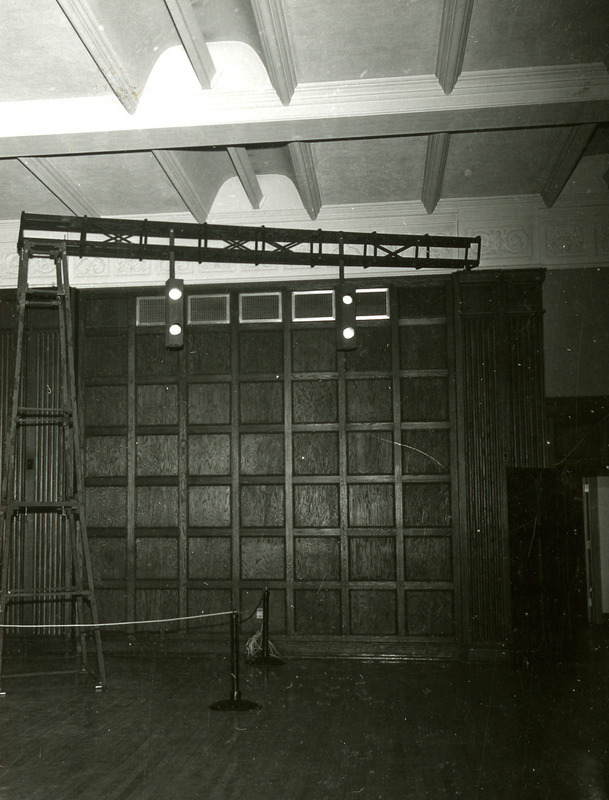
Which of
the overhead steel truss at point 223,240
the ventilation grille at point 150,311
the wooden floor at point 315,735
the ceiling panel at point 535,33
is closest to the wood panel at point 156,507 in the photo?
the wooden floor at point 315,735

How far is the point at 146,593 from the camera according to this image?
8336 mm

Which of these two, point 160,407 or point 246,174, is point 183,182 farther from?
point 160,407

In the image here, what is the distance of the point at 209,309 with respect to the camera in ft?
28.0

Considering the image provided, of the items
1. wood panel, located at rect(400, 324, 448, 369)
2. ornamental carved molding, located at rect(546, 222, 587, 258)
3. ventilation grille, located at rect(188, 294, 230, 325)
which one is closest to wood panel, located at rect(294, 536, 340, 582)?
wood panel, located at rect(400, 324, 448, 369)

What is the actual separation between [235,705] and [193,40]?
4962 mm

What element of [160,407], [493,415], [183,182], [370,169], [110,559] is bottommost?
[110,559]

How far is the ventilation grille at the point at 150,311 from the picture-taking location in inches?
337

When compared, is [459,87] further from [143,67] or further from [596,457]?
[596,457]

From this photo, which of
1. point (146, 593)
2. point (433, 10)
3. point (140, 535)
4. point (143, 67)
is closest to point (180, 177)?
point (143, 67)

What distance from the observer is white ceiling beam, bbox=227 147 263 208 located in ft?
22.3

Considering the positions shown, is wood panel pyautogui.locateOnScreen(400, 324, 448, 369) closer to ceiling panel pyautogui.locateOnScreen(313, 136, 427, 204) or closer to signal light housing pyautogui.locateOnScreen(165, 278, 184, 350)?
ceiling panel pyautogui.locateOnScreen(313, 136, 427, 204)

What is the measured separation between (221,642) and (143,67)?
570cm

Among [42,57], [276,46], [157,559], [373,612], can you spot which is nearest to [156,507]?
[157,559]

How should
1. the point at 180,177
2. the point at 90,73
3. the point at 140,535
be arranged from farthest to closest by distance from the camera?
the point at 140,535 → the point at 180,177 → the point at 90,73
